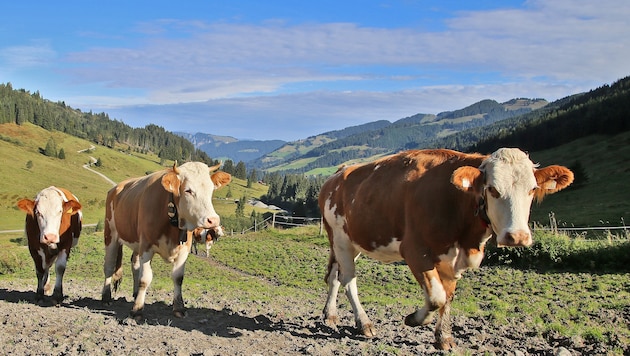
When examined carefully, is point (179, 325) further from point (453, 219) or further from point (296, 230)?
point (296, 230)

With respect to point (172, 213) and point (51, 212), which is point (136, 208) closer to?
point (172, 213)

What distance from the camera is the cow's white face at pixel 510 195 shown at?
573 cm

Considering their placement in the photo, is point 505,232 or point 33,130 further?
point 33,130

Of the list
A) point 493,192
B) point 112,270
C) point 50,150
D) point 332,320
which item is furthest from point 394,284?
point 50,150

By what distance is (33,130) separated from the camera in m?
174

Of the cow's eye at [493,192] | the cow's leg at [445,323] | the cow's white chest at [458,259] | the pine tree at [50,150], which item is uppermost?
the pine tree at [50,150]

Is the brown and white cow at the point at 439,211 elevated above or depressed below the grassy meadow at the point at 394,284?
above

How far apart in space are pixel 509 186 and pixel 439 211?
38.8 inches

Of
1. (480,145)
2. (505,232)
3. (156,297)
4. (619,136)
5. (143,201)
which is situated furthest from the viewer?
(480,145)

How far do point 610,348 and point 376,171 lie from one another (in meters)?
4.14

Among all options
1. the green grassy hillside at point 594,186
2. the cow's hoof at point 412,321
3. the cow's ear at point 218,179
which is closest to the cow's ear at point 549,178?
the cow's hoof at point 412,321

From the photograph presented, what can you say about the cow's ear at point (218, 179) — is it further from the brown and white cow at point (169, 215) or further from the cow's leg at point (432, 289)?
the cow's leg at point (432, 289)

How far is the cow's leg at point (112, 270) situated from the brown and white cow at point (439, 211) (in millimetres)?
5693

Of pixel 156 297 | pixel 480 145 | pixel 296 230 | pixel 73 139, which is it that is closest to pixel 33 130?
pixel 73 139
